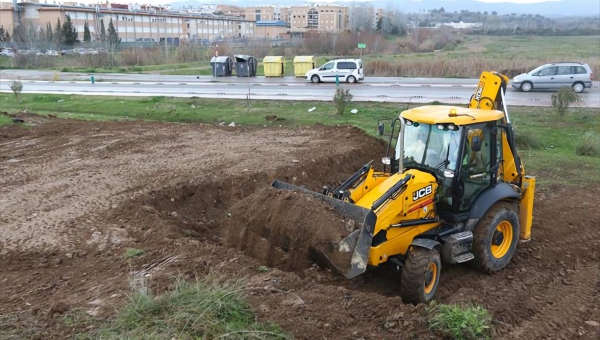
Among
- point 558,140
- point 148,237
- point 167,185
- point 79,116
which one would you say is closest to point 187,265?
point 148,237

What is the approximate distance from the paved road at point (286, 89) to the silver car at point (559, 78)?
584 mm

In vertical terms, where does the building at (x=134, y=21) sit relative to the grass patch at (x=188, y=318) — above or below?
above

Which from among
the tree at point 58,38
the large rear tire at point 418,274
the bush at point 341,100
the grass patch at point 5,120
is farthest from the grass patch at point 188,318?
the tree at point 58,38

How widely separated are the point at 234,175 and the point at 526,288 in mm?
6594

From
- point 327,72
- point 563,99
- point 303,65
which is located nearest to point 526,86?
point 563,99

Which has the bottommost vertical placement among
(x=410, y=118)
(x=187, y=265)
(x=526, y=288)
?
(x=526, y=288)

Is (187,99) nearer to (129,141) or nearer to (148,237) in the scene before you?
(129,141)

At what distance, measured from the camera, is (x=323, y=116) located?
71.2 ft

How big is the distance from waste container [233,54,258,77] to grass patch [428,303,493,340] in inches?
1372

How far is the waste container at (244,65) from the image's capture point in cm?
3934

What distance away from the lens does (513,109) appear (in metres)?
23.4

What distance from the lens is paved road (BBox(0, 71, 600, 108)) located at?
27.0 m

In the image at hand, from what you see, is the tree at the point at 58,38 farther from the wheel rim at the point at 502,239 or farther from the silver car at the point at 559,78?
the wheel rim at the point at 502,239

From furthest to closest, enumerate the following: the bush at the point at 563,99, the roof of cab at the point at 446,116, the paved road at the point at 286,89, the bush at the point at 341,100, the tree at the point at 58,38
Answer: the tree at the point at 58,38
the paved road at the point at 286,89
the bush at the point at 341,100
the bush at the point at 563,99
the roof of cab at the point at 446,116
